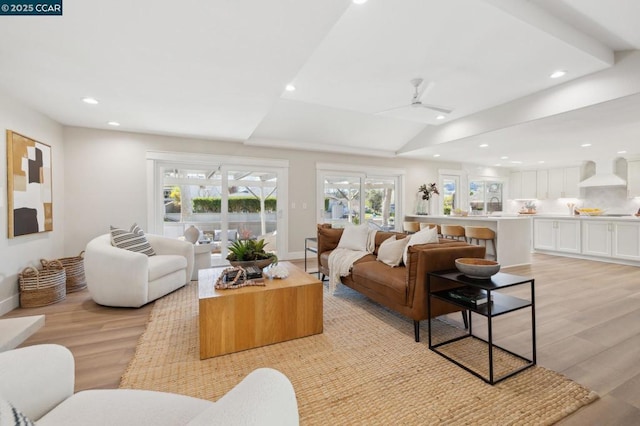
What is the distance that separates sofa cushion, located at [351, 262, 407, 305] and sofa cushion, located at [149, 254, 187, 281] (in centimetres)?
218

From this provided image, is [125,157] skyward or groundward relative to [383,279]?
skyward

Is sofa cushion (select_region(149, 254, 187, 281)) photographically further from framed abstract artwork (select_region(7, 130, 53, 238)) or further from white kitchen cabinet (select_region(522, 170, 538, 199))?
white kitchen cabinet (select_region(522, 170, 538, 199))

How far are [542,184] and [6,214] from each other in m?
11.1

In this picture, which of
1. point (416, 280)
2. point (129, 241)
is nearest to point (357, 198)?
point (416, 280)

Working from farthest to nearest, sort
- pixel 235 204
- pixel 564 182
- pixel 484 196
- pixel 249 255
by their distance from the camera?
pixel 484 196 → pixel 564 182 → pixel 235 204 → pixel 249 255

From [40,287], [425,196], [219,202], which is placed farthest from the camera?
[425,196]

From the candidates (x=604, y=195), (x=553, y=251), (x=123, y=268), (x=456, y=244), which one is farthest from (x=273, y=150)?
(x=604, y=195)

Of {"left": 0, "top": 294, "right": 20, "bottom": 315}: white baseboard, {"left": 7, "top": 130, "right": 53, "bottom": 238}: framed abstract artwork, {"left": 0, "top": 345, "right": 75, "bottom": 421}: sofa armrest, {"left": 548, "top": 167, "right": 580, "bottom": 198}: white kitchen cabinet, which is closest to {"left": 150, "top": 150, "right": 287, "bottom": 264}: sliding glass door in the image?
{"left": 7, "top": 130, "right": 53, "bottom": 238}: framed abstract artwork

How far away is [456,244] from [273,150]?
13.3 ft

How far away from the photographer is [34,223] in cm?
332

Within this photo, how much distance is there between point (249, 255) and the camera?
255cm

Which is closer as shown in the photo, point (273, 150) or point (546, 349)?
point (546, 349)

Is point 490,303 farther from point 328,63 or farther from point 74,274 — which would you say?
point 74,274

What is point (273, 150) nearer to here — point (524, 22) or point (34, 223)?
point (34, 223)
